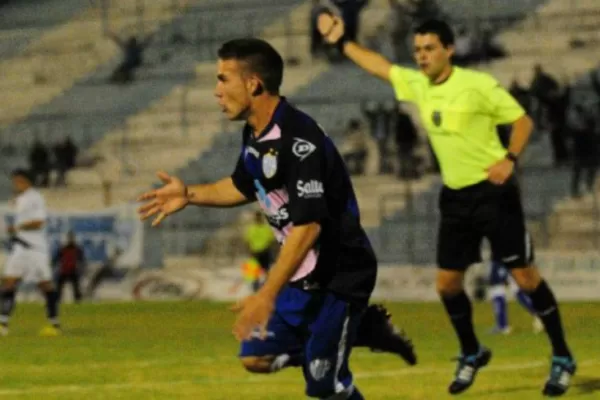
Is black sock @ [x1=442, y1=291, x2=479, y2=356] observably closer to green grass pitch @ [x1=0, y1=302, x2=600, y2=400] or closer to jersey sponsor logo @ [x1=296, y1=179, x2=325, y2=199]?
green grass pitch @ [x1=0, y1=302, x2=600, y2=400]

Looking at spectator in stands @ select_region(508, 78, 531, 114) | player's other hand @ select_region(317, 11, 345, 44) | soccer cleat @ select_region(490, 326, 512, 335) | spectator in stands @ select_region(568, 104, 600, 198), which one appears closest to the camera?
player's other hand @ select_region(317, 11, 345, 44)

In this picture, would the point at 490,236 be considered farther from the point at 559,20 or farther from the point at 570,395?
the point at 559,20

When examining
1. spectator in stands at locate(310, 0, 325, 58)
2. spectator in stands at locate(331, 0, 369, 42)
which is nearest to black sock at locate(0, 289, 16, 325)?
spectator in stands at locate(331, 0, 369, 42)

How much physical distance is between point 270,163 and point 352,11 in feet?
99.5

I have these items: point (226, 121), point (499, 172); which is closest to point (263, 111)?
point (499, 172)

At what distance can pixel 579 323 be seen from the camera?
67.1 ft

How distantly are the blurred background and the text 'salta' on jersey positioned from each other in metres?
20.3

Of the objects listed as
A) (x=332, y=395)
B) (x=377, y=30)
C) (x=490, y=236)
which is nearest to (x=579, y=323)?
(x=490, y=236)

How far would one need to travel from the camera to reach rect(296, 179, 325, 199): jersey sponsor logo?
20.9 ft

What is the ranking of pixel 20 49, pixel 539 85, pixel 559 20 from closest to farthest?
pixel 539 85
pixel 559 20
pixel 20 49

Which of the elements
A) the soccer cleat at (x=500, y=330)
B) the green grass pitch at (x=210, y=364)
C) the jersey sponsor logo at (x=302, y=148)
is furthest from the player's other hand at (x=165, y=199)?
the soccer cleat at (x=500, y=330)

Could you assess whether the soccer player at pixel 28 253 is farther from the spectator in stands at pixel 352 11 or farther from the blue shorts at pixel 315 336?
the spectator in stands at pixel 352 11

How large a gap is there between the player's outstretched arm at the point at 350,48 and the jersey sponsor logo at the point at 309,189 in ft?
9.84

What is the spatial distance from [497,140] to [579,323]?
33.7ft
